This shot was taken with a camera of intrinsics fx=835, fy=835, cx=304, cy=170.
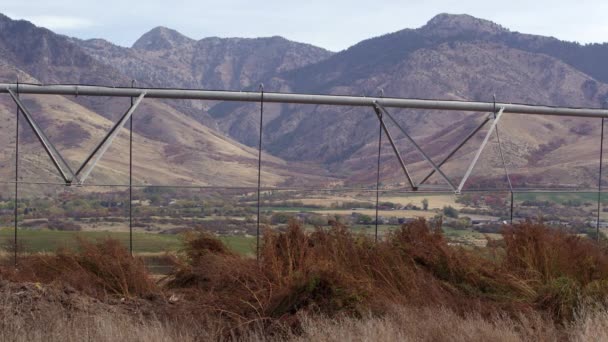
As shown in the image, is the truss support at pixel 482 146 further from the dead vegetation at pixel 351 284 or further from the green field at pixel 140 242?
the green field at pixel 140 242

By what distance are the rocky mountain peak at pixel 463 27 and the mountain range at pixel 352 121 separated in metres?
0.41

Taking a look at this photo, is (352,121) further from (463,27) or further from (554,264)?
(554,264)

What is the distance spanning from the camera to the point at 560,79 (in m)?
148

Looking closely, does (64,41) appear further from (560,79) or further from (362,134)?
(560,79)

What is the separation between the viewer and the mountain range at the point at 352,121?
54.2 m

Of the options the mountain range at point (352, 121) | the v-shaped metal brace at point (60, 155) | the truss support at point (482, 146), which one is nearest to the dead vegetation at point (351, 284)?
the truss support at point (482, 146)

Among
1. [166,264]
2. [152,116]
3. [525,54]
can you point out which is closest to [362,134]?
[152,116]

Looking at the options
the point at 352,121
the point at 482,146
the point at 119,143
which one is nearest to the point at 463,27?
the point at 352,121

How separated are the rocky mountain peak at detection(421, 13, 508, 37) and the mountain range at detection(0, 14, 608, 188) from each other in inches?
16.3

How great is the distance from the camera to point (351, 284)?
384 inches

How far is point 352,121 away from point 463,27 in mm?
73264

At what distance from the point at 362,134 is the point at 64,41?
190ft

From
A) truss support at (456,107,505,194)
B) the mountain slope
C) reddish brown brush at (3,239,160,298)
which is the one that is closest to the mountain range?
the mountain slope

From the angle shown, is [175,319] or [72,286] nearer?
[175,319]
